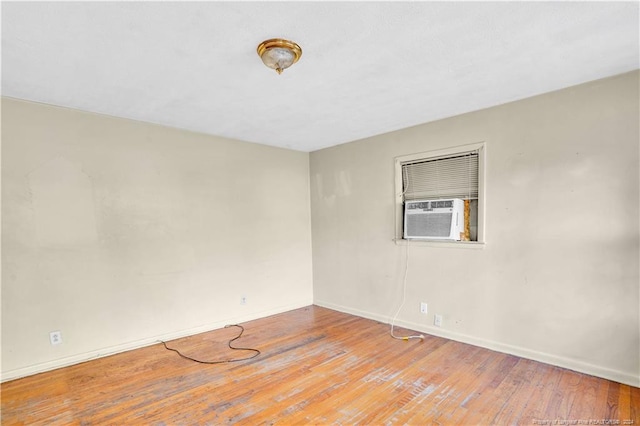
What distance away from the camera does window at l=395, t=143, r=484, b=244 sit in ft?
10.4

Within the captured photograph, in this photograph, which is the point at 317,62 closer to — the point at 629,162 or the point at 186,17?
the point at 186,17

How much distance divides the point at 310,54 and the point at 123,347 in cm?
328

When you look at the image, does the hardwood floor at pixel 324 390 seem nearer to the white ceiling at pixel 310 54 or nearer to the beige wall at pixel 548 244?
the beige wall at pixel 548 244

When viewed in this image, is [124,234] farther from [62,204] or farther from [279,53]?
[279,53]

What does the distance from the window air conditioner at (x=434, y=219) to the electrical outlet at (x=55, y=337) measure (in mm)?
3580

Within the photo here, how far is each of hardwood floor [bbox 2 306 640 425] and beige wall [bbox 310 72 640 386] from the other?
0.26m

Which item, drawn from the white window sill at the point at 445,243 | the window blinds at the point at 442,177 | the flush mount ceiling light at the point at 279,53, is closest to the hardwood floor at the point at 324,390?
the white window sill at the point at 445,243

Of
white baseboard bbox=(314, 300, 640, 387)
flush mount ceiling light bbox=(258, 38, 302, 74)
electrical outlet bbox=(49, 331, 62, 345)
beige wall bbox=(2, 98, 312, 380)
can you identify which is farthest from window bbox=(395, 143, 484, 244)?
electrical outlet bbox=(49, 331, 62, 345)

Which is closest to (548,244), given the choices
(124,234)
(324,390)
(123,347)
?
(324,390)

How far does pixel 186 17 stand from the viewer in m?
1.59

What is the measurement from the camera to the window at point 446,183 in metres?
3.16

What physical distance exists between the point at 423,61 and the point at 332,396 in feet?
8.19

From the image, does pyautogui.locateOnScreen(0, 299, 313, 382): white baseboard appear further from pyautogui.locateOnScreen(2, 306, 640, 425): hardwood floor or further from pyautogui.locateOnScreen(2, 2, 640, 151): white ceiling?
pyautogui.locateOnScreen(2, 2, 640, 151): white ceiling

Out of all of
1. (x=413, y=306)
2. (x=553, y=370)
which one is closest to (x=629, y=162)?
(x=553, y=370)
